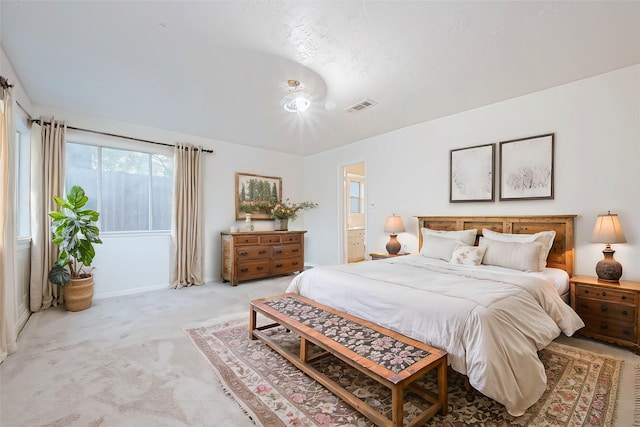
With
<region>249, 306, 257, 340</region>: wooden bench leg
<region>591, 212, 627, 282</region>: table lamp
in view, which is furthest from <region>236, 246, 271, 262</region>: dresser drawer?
<region>591, 212, 627, 282</region>: table lamp

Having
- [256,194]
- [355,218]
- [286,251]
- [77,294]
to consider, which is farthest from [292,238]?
[77,294]

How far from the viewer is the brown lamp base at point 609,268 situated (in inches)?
102

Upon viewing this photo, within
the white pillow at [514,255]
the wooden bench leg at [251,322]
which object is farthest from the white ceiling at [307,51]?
the wooden bench leg at [251,322]

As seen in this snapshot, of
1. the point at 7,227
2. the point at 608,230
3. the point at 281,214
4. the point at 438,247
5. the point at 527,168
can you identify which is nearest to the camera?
the point at 7,227

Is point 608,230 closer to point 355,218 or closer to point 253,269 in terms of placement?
point 253,269

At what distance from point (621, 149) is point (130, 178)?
19.8 ft

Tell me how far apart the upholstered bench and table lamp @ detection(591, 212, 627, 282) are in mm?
2170

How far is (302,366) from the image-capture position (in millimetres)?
2070

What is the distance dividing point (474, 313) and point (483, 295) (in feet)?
0.98

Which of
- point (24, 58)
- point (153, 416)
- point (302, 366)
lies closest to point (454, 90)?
point (302, 366)

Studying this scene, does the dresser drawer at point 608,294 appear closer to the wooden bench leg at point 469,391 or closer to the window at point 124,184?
the wooden bench leg at point 469,391

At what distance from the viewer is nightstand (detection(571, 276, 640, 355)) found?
239 cm

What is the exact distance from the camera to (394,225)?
4.34 meters

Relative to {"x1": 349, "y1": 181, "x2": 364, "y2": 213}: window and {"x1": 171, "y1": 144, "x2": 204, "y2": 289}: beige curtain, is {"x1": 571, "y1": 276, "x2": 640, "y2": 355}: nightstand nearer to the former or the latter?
{"x1": 171, "y1": 144, "x2": 204, "y2": 289}: beige curtain
